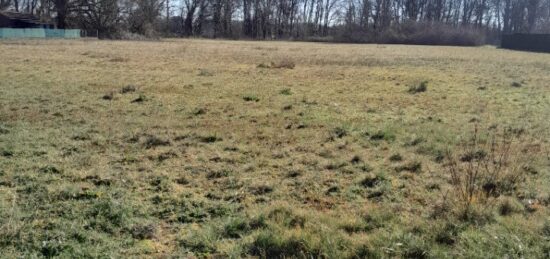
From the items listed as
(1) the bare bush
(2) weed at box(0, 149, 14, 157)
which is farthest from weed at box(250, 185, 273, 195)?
(2) weed at box(0, 149, 14, 157)

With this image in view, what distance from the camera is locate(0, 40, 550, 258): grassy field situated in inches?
140

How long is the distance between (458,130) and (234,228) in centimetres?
571

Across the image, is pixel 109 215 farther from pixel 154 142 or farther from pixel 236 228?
pixel 154 142

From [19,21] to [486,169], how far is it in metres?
68.0

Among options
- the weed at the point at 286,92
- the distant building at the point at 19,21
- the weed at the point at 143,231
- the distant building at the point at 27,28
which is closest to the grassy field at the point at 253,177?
the weed at the point at 143,231

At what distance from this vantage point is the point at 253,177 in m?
5.39

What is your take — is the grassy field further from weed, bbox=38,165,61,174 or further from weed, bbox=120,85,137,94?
weed, bbox=120,85,137,94

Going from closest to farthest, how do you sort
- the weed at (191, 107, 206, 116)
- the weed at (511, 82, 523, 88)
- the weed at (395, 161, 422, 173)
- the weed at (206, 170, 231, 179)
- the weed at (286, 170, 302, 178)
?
1. the weed at (206, 170, 231, 179)
2. the weed at (286, 170, 302, 178)
3. the weed at (395, 161, 422, 173)
4. the weed at (191, 107, 206, 116)
5. the weed at (511, 82, 523, 88)

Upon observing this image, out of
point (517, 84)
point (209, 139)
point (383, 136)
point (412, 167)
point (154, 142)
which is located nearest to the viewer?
point (412, 167)

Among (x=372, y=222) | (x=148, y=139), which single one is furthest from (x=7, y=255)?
(x=148, y=139)

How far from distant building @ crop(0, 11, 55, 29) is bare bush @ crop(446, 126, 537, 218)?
65817 mm

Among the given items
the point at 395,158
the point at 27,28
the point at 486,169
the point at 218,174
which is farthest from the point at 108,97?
the point at 27,28

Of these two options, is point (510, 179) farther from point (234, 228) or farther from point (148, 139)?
point (148, 139)

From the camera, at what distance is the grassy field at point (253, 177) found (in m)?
3.55
